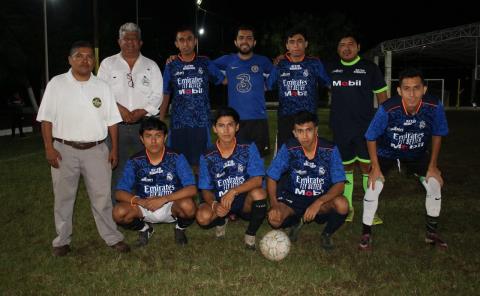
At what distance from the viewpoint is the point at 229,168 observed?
570cm

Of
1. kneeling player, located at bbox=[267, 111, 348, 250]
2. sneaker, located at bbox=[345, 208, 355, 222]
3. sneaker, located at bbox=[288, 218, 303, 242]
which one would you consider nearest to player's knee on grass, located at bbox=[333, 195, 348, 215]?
kneeling player, located at bbox=[267, 111, 348, 250]

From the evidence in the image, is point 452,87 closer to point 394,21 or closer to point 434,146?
point 394,21

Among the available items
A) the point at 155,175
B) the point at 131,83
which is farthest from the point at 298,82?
the point at 155,175

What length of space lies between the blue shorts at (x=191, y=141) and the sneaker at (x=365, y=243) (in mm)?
Result: 2421

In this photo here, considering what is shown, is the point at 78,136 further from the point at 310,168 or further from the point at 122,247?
the point at 310,168

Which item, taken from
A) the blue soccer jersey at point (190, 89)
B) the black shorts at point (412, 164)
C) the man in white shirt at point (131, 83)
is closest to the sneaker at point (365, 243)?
the black shorts at point (412, 164)

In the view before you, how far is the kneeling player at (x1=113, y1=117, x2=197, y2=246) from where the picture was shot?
17.9ft

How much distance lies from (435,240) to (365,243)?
798mm

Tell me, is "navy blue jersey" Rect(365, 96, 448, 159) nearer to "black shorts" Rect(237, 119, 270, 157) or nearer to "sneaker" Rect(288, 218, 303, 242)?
"sneaker" Rect(288, 218, 303, 242)

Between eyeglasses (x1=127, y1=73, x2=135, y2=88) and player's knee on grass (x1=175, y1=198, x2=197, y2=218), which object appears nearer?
player's knee on grass (x1=175, y1=198, x2=197, y2=218)

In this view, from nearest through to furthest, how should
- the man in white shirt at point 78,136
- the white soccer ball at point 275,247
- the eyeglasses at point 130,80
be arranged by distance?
the white soccer ball at point 275,247 < the man in white shirt at point 78,136 < the eyeglasses at point 130,80

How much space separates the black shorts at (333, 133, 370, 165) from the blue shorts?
5.93ft

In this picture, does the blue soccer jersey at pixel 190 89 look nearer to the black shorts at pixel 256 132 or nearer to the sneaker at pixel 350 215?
the black shorts at pixel 256 132

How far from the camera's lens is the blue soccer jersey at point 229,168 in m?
5.65
